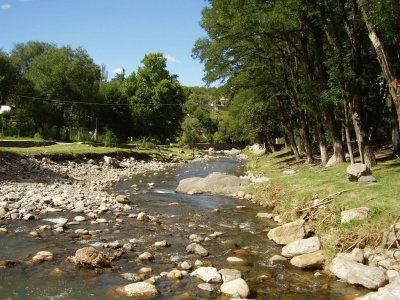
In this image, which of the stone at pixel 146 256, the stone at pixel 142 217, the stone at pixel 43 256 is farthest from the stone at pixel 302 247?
the stone at pixel 43 256

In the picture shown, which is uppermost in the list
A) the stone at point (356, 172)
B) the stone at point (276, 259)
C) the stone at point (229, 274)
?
the stone at point (356, 172)

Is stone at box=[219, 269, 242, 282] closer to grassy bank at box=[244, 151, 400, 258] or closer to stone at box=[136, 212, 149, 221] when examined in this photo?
grassy bank at box=[244, 151, 400, 258]

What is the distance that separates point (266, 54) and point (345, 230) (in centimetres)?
1926

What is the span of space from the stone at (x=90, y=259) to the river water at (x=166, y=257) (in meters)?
0.20

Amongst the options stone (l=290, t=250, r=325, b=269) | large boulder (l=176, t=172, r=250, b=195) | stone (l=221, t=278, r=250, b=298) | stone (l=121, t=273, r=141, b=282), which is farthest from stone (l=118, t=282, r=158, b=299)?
large boulder (l=176, t=172, r=250, b=195)

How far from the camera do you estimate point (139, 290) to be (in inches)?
338

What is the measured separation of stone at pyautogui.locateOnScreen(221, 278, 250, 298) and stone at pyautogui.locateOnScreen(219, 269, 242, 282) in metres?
0.41

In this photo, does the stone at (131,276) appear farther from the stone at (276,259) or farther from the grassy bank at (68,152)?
the grassy bank at (68,152)

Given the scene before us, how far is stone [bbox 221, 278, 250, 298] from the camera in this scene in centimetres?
857

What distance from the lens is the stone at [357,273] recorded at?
880 centimetres

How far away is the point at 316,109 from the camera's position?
23.3m

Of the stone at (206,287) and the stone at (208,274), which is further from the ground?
the stone at (208,274)

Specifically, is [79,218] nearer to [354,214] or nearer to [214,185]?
[354,214]

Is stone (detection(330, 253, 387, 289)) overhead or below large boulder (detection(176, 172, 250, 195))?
below
